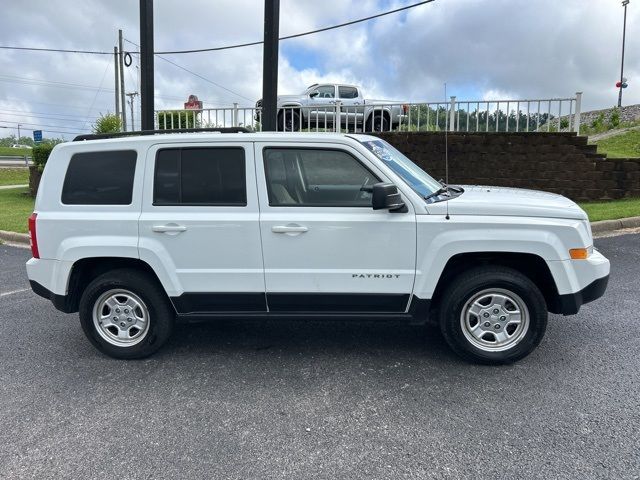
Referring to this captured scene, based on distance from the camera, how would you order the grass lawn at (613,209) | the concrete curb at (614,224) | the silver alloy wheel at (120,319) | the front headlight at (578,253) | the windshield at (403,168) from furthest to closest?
the grass lawn at (613,209) < the concrete curb at (614,224) < the silver alloy wheel at (120,319) < the windshield at (403,168) < the front headlight at (578,253)

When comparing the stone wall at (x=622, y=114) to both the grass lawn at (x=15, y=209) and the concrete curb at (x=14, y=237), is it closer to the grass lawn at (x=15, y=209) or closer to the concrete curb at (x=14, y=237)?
the grass lawn at (x=15, y=209)

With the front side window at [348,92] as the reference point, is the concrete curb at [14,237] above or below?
below

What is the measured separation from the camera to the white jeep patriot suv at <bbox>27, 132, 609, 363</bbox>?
3.77 metres

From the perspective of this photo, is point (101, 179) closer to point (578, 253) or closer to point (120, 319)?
point (120, 319)

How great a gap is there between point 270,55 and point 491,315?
5980 mm

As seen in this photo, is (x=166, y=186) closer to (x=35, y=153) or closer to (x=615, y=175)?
(x=615, y=175)

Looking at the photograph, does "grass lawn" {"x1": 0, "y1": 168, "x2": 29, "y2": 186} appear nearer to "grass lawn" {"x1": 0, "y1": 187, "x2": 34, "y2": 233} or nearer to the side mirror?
"grass lawn" {"x1": 0, "y1": 187, "x2": 34, "y2": 233}

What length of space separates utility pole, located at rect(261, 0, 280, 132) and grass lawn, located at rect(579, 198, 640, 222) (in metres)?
6.07

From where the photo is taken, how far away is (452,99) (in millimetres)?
11273

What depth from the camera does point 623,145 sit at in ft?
52.5

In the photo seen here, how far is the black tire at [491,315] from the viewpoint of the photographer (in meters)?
3.78

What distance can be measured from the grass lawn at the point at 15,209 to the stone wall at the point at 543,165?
31.4ft

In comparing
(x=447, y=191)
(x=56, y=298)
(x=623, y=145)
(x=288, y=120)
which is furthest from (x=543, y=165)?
(x=56, y=298)

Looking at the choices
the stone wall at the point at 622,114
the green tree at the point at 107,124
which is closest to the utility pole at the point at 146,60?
the green tree at the point at 107,124
